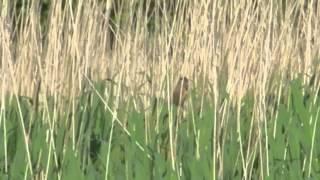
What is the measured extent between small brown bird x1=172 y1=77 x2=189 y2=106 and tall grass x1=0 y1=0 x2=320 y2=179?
3 centimetres

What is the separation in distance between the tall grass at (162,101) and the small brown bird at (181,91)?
3 centimetres

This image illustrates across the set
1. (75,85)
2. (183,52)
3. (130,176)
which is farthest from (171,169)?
(183,52)

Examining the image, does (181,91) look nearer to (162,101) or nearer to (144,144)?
(162,101)

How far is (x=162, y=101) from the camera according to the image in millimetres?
2646

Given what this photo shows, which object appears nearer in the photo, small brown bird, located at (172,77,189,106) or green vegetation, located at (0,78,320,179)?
green vegetation, located at (0,78,320,179)

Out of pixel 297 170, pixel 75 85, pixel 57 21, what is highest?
pixel 57 21

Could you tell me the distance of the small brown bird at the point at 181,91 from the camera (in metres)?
2.69

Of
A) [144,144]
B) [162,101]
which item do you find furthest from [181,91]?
[144,144]

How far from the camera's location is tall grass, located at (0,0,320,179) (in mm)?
2264

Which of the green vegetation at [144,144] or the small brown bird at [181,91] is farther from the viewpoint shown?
the small brown bird at [181,91]

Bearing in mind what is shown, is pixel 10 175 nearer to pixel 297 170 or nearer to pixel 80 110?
pixel 80 110

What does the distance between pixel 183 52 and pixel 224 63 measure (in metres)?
0.35

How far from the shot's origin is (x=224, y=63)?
271 cm

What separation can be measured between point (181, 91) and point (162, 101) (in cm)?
6
